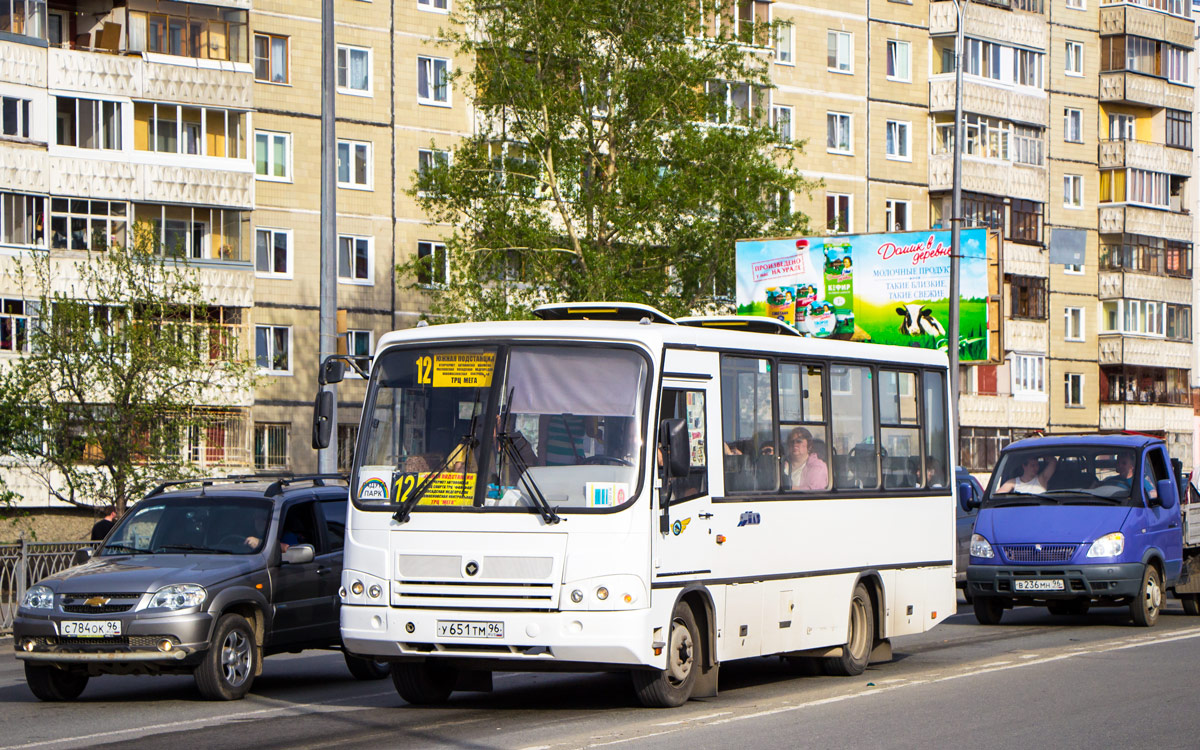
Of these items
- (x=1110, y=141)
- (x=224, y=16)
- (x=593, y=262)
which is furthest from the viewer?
(x=1110, y=141)

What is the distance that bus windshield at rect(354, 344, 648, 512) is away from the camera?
12.7m

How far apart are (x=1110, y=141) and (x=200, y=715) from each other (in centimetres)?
6576

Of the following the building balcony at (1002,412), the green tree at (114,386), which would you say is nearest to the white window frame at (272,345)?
the green tree at (114,386)

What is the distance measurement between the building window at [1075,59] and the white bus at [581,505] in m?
61.3

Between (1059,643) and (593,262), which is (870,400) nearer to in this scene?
(1059,643)

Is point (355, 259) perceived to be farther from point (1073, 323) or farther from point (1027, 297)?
point (1073, 323)

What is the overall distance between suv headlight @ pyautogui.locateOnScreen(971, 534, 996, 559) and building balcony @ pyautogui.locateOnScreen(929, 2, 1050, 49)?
4739 centimetres

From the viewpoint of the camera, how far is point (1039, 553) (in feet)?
69.6

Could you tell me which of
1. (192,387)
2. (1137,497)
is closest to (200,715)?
(1137,497)

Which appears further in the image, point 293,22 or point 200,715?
point 293,22

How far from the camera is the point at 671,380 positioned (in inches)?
521

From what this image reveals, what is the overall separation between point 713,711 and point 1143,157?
65.4 metres

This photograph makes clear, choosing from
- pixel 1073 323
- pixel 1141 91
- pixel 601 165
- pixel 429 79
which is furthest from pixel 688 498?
pixel 1141 91

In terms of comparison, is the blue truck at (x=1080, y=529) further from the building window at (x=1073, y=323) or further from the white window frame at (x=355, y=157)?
the building window at (x=1073, y=323)
